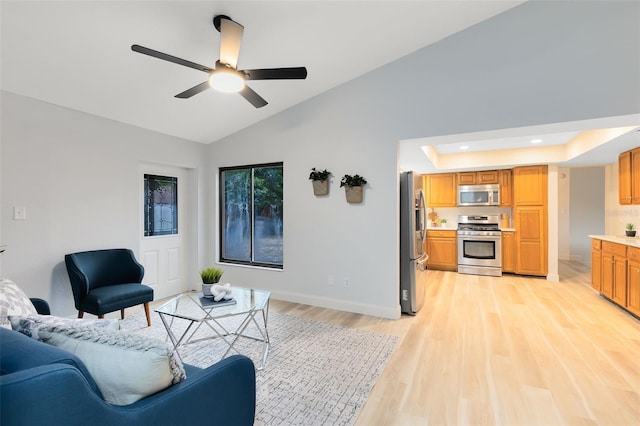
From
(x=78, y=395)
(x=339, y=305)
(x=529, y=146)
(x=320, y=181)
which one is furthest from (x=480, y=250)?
(x=78, y=395)

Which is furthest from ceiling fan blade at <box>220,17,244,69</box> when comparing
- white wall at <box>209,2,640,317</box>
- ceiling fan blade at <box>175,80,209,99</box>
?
white wall at <box>209,2,640,317</box>

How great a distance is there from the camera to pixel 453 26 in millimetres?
3053

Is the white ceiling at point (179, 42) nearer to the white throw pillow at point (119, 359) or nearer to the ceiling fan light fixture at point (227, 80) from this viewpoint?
the ceiling fan light fixture at point (227, 80)

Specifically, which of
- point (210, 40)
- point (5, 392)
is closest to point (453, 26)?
point (210, 40)

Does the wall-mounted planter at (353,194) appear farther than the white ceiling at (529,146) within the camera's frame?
Yes

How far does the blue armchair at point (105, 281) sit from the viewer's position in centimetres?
289

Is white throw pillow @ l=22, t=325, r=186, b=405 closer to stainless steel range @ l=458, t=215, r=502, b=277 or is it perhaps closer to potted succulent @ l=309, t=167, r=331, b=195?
potted succulent @ l=309, t=167, r=331, b=195

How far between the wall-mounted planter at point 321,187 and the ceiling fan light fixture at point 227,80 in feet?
5.74

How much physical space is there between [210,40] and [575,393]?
4.06 meters

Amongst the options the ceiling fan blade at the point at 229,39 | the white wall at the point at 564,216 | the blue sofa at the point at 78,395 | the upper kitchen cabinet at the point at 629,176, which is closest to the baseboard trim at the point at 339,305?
the blue sofa at the point at 78,395

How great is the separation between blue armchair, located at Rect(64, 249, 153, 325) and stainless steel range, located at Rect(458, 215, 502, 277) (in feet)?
18.4

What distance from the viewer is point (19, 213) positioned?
2855 mm

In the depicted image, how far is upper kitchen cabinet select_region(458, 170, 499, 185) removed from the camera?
6.09m

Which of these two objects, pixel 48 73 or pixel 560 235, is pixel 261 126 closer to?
pixel 48 73
